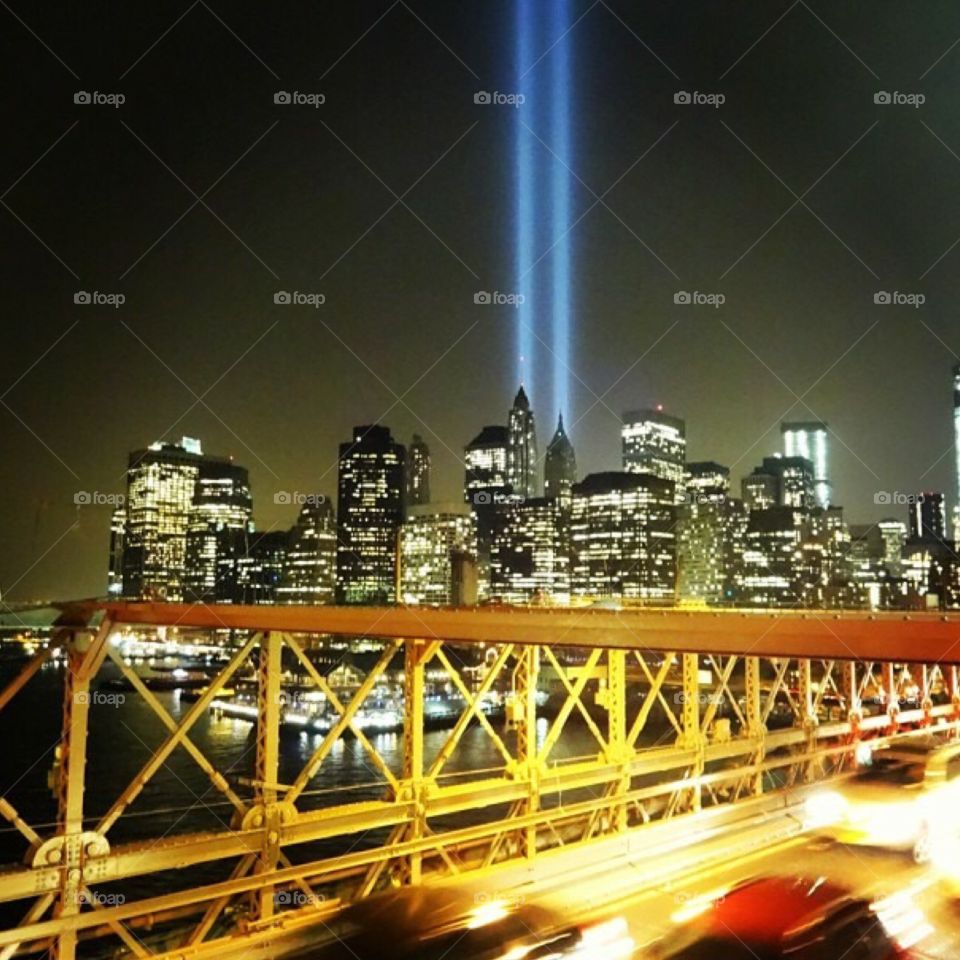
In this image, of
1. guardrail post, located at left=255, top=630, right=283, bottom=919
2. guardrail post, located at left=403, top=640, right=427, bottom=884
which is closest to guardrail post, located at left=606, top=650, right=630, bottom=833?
guardrail post, located at left=403, top=640, right=427, bottom=884

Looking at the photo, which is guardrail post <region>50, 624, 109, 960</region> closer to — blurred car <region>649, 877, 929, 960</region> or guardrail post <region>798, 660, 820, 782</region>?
blurred car <region>649, 877, 929, 960</region>

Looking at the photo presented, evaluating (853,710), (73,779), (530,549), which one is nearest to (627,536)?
(530,549)

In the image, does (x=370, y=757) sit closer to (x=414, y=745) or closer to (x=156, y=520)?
(x=414, y=745)

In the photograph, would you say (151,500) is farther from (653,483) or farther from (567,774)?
(567,774)

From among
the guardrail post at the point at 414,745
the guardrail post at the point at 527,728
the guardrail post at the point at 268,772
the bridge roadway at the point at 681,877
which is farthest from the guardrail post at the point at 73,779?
the guardrail post at the point at 527,728

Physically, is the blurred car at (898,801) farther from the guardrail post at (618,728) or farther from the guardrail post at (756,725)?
the guardrail post at (618,728)

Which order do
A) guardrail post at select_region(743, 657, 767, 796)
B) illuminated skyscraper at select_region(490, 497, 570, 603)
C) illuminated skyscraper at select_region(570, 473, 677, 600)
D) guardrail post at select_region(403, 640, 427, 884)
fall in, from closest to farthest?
1. guardrail post at select_region(403, 640, 427, 884)
2. guardrail post at select_region(743, 657, 767, 796)
3. illuminated skyscraper at select_region(570, 473, 677, 600)
4. illuminated skyscraper at select_region(490, 497, 570, 603)

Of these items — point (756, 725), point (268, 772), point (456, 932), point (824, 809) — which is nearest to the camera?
point (268, 772)
